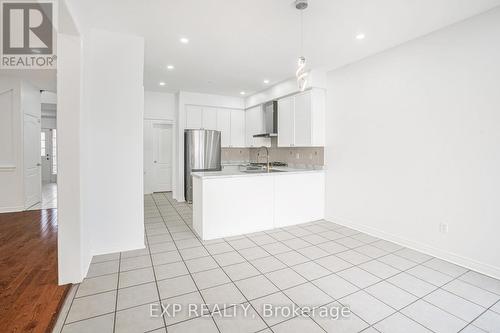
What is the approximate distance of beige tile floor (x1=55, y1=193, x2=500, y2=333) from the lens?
1830mm

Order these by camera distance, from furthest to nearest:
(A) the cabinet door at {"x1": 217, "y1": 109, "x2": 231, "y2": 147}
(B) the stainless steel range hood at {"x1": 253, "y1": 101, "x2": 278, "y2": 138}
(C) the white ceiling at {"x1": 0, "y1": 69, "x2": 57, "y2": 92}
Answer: (A) the cabinet door at {"x1": 217, "y1": 109, "x2": 231, "y2": 147} < (B) the stainless steel range hood at {"x1": 253, "y1": 101, "x2": 278, "y2": 138} < (C) the white ceiling at {"x1": 0, "y1": 69, "x2": 57, "y2": 92}

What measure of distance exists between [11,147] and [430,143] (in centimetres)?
717

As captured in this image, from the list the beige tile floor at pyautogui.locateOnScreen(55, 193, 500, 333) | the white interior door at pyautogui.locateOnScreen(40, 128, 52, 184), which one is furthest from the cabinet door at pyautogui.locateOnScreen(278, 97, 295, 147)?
the white interior door at pyautogui.locateOnScreen(40, 128, 52, 184)

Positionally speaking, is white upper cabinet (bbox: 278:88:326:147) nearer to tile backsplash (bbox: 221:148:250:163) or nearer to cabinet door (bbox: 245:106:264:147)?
cabinet door (bbox: 245:106:264:147)

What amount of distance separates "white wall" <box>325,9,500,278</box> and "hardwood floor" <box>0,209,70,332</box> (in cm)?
396

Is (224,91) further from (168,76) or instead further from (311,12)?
(311,12)

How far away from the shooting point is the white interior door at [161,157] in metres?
6.99

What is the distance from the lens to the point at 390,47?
3426mm

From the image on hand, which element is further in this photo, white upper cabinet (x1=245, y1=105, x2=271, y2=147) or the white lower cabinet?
white upper cabinet (x1=245, y1=105, x2=271, y2=147)

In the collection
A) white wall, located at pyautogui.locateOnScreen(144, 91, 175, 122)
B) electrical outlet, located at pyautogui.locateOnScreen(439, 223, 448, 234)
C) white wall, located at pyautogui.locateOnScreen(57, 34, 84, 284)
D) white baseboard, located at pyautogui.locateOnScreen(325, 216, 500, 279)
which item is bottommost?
white baseboard, located at pyautogui.locateOnScreen(325, 216, 500, 279)

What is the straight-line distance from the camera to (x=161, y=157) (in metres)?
7.10

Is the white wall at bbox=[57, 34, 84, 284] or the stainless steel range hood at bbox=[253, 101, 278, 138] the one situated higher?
the stainless steel range hood at bbox=[253, 101, 278, 138]

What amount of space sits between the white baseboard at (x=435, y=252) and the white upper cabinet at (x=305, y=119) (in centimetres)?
164

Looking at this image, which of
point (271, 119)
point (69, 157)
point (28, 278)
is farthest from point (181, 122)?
point (28, 278)
